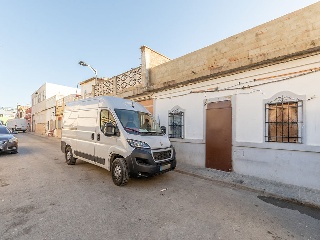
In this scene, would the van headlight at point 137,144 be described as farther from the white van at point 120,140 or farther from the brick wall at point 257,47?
the brick wall at point 257,47

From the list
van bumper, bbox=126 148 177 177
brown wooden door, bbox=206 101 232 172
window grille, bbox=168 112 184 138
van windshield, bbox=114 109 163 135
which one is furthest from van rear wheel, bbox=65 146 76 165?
brown wooden door, bbox=206 101 232 172

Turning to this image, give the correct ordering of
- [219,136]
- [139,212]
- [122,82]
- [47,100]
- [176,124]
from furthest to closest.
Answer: [47,100] → [122,82] → [176,124] → [219,136] → [139,212]

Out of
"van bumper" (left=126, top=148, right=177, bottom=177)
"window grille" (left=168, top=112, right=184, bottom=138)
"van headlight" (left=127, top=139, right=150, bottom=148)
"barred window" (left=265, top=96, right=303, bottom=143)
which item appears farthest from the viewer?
"window grille" (left=168, top=112, right=184, bottom=138)

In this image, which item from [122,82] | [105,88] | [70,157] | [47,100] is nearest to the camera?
[70,157]

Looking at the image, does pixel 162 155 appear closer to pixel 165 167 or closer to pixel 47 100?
pixel 165 167

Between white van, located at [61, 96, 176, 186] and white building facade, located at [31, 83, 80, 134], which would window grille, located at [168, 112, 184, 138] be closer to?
white van, located at [61, 96, 176, 186]

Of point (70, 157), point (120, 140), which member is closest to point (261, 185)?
point (120, 140)

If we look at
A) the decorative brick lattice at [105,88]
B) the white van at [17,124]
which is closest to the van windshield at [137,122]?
the decorative brick lattice at [105,88]

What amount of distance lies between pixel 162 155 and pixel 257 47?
507 centimetres

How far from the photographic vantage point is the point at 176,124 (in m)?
9.12

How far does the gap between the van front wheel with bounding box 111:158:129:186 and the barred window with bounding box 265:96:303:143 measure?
15.6ft

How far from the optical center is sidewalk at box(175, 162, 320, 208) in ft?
15.0

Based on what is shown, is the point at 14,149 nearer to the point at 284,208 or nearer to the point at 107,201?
the point at 107,201

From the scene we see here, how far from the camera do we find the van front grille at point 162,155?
5.16 meters
